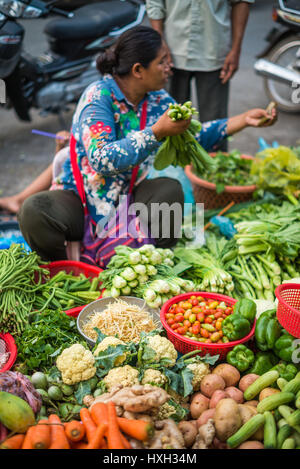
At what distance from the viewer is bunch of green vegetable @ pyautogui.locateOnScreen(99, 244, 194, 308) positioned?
2.47m

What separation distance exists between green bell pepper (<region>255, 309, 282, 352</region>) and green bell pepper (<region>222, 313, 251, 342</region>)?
62mm

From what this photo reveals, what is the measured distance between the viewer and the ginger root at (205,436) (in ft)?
5.46

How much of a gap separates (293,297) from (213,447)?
33.0 inches

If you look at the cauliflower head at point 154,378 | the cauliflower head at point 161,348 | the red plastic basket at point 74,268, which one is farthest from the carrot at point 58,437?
the red plastic basket at point 74,268

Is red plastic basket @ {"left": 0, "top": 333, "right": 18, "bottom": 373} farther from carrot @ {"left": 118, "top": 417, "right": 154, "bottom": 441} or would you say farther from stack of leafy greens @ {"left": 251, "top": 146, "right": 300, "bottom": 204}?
stack of leafy greens @ {"left": 251, "top": 146, "right": 300, "bottom": 204}

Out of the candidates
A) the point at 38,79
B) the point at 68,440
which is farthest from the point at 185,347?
the point at 38,79

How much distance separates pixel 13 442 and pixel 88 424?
26cm

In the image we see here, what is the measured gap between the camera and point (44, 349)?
207cm

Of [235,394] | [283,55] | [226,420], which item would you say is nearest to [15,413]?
[226,420]

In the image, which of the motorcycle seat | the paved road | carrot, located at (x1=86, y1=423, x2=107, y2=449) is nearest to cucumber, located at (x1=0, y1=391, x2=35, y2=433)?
carrot, located at (x1=86, y1=423, x2=107, y2=449)

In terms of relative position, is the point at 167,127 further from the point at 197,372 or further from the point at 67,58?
the point at 67,58

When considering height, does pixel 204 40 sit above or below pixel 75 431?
above

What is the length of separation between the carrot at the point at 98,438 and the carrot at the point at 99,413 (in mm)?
42

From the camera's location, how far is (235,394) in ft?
6.27
